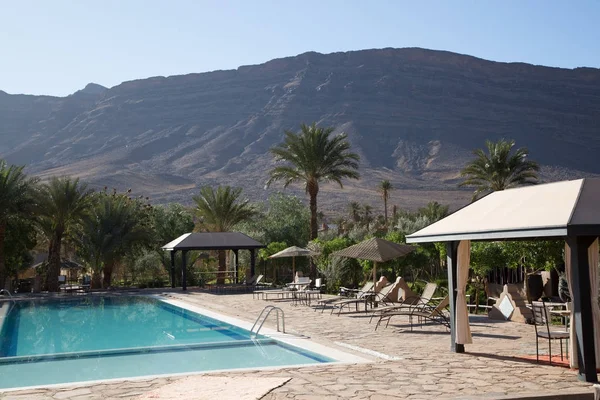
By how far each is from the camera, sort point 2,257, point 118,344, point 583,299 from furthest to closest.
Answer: point 2,257, point 118,344, point 583,299

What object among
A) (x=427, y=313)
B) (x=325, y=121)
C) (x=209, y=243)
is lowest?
(x=427, y=313)

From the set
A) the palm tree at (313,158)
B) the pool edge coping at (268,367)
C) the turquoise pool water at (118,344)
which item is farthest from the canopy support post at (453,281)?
the palm tree at (313,158)

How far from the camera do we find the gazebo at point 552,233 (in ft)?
25.2

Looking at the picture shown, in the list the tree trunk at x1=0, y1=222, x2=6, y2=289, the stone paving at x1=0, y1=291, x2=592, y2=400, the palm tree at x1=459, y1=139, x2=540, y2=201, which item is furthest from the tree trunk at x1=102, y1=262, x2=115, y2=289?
the stone paving at x1=0, y1=291, x2=592, y2=400

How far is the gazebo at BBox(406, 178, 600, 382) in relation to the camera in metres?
7.69

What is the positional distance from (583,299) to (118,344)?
10484 mm

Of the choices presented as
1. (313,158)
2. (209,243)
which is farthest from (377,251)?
(313,158)

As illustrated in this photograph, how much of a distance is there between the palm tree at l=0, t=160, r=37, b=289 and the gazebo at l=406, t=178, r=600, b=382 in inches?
874

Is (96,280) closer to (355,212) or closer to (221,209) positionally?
(221,209)

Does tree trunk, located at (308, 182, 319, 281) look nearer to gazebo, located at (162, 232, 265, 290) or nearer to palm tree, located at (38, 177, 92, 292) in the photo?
gazebo, located at (162, 232, 265, 290)

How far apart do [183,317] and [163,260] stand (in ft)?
46.2

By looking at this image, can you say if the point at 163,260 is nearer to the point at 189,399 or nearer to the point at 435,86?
the point at 189,399

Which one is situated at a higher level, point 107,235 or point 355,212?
point 355,212

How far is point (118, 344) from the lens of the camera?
14.9 meters
